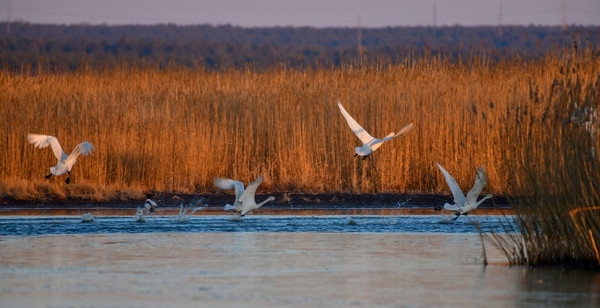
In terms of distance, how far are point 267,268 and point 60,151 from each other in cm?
589

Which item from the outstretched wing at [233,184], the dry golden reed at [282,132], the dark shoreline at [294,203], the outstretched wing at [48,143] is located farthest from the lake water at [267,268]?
the dry golden reed at [282,132]

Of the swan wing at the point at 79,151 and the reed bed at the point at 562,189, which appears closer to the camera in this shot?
the reed bed at the point at 562,189

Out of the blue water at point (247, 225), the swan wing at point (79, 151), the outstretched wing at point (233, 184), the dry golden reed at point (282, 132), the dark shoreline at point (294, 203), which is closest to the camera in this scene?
the blue water at point (247, 225)

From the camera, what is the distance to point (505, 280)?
714cm

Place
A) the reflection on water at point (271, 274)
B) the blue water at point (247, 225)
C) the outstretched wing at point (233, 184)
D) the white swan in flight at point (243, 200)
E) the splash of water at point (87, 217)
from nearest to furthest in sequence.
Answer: the reflection on water at point (271, 274) < the blue water at point (247, 225) < the splash of water at point (87, 217) < the white swan in flight at point (243, 200) < the outstretched wing at point (233, 184)

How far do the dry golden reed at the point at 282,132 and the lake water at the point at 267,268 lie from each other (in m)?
2.89

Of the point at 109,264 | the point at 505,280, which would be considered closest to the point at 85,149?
the point at 109,264

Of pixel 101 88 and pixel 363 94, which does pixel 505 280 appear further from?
pixel 101 88

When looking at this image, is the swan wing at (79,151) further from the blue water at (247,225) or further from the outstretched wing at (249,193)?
the outstretched wing at (249,193)

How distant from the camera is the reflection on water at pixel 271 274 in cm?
643

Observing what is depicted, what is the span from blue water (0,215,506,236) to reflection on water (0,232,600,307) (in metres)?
0.48

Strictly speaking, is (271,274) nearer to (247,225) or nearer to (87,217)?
(247,225)

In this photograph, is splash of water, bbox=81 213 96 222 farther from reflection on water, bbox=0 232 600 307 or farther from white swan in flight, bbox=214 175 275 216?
white swan in flight, bbox=214 175 275 216

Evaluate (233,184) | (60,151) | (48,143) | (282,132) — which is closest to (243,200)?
(233,184)
